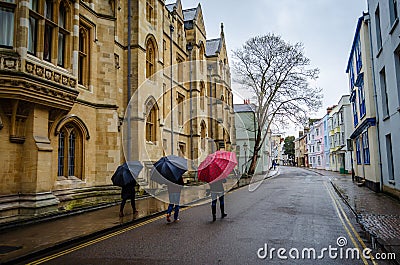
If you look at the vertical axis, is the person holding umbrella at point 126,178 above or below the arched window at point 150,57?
below

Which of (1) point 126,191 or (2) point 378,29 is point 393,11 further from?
(1) point 126,191

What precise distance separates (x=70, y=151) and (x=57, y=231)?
539 centimetres

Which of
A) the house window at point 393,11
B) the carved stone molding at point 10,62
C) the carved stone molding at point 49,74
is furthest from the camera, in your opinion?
the house window at point 393,11

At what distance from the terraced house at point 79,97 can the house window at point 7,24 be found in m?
0.03

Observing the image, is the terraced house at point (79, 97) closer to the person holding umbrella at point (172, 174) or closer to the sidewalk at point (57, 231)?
the sidewalk at point (57, 231)

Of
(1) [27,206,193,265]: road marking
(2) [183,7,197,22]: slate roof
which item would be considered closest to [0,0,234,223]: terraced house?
(1) [27,206,193,265]: road marking

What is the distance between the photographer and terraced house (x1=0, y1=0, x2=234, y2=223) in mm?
9594

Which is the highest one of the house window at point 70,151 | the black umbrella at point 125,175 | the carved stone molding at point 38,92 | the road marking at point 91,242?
the carved stone molding at point 38,92

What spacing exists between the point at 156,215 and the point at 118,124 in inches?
250

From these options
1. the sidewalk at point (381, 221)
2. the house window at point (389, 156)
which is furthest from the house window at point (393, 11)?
the sidewalk at point (381, 221)

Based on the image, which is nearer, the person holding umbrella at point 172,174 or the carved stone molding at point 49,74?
A: the person holding umbrella at point 172,174

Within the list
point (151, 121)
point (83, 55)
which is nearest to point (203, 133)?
point (151, 121)

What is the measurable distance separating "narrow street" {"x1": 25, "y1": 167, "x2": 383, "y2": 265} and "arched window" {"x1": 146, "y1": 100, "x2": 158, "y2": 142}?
9.31m

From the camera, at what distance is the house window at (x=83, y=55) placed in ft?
45.7
